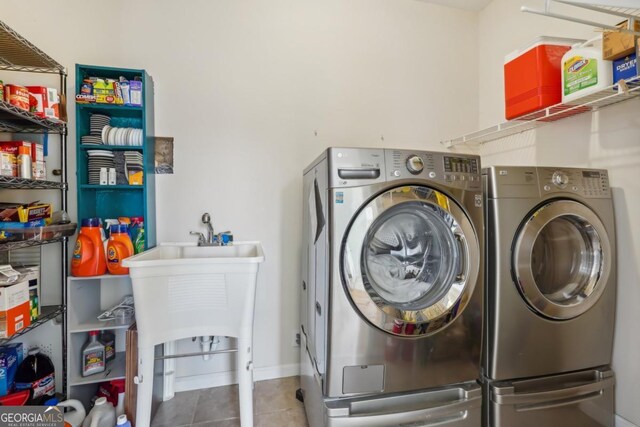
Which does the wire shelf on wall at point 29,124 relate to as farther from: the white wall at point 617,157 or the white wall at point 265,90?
the white wall at point 617,157

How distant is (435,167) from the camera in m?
1.17

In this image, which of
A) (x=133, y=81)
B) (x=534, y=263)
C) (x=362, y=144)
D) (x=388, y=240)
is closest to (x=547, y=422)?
(x=534, y=263)

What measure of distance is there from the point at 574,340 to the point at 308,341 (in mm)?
1263

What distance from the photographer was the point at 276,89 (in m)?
1.91

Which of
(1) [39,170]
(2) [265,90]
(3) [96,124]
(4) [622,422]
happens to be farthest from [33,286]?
(4) [622,422]

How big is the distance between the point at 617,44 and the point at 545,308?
1.15 m

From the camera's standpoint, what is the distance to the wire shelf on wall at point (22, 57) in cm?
128

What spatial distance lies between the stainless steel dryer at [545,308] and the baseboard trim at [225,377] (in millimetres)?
1203

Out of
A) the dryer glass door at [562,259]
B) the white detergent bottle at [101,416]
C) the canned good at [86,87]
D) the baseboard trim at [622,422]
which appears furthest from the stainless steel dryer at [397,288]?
the canned good at [86,87]

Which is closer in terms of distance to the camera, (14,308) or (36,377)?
(14,308)

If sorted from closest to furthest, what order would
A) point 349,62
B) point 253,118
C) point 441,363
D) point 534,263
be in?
point 441,363
point 534,263
point 253,118
point 349,62

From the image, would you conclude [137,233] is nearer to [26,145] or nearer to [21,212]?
[21,212]

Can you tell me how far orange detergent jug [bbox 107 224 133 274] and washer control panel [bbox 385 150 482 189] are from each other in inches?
55.7

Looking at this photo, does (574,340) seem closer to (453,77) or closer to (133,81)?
(453,77)
